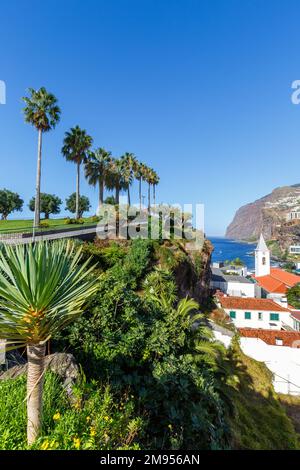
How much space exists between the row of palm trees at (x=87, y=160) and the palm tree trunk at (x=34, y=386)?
72.1 feet

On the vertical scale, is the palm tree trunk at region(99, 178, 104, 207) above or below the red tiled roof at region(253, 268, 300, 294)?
above

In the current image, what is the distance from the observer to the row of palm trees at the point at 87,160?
22.2 metres

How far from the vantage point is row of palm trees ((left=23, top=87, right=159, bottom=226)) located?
22.2 m

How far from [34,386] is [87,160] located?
35.7 metres

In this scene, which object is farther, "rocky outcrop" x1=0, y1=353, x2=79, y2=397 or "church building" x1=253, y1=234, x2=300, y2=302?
"church building" x1=253, y1=234, x2=300, y2=302

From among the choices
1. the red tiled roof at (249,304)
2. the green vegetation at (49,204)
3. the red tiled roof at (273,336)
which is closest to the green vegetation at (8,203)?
the green vegetation at (49,204)

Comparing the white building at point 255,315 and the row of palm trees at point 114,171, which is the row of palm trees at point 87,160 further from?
the white building at point 255,315

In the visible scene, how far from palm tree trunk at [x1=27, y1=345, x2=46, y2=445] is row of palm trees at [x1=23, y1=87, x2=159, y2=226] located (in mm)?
21965

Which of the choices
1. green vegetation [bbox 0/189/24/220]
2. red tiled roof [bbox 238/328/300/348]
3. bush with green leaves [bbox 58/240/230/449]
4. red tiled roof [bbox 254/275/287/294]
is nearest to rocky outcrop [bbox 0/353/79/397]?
bush with green leaves [bbox 58/240/230/449]

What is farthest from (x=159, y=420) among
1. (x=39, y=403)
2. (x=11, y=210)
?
(x=11, y=210)

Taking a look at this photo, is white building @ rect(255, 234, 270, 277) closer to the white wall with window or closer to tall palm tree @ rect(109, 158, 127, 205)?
the white wall with window

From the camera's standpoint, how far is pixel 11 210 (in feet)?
180

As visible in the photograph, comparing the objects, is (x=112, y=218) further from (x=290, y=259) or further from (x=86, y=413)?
(x=290, y=259)

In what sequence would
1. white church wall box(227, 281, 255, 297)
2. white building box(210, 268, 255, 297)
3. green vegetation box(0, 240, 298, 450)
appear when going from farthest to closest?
1. white church wall box(227, 281, 255, 297)
2. white building box(210, 268, 255, 297)
3. green vegetation box(0, 240, 298, 450)
